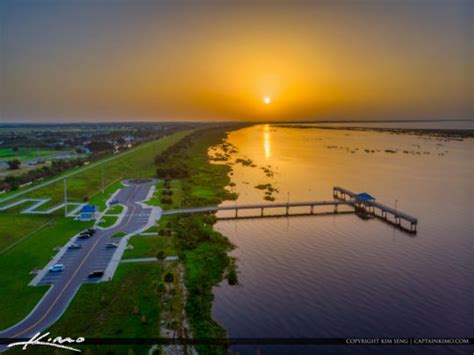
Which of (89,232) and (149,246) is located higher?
(89,232)

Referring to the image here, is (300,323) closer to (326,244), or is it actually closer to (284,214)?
(326,244)

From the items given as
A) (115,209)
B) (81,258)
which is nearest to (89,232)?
(81,258)

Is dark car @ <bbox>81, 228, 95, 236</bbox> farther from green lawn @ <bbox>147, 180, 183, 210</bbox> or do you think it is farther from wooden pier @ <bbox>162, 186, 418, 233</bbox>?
green lawn @ <bbox>147, 180, 183, 210</bbox>

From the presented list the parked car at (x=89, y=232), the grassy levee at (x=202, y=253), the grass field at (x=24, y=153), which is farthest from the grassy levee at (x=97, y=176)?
the grass field at (x=24, y=153)

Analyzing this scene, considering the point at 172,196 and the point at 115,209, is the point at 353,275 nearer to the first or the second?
the point at 115,209

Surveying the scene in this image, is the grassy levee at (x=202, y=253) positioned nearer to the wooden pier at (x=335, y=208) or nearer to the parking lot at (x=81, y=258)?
the wooden pier at (x=335, y=208)

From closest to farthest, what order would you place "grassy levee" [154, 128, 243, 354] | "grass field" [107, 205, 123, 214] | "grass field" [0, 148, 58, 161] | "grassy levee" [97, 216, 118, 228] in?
"grassy levee" [154, 128, 243, 354]
"grassy levee" [97, 216, 118, 228]
"grass field" [107, 205, 123, 214]
"grass field" [0, 148, 58, 161]

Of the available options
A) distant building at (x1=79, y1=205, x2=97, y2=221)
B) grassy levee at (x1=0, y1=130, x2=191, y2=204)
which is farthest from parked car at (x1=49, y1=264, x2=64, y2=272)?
grassy levee at (x1=0, y1=130, x2=191, y2=204)
